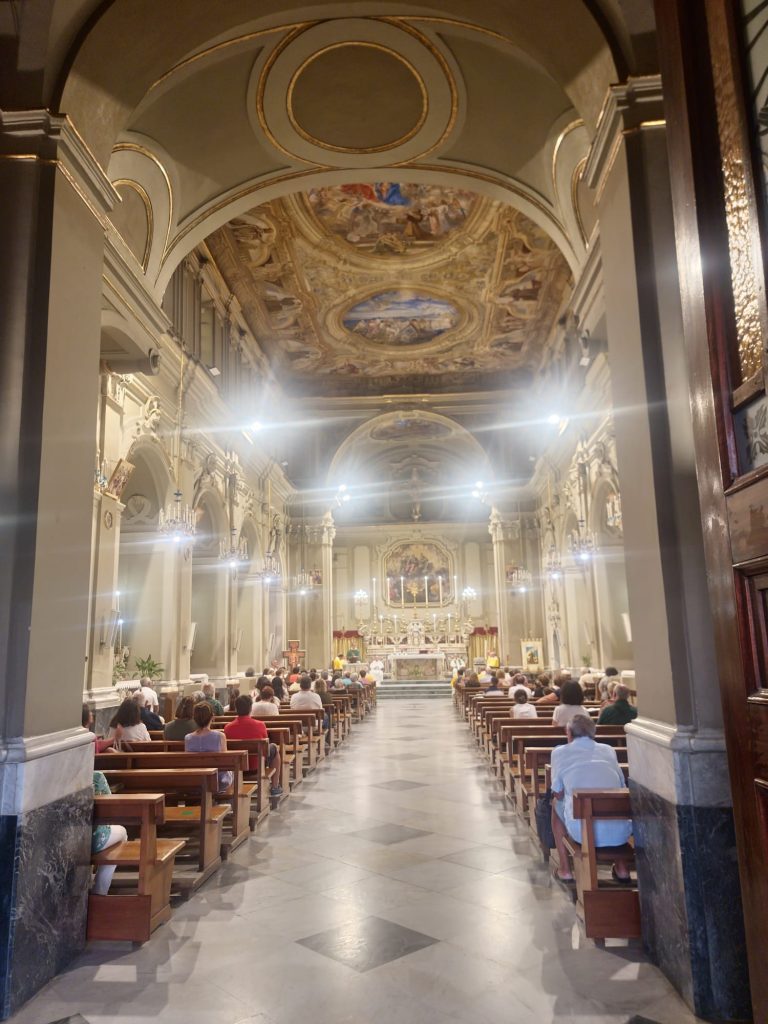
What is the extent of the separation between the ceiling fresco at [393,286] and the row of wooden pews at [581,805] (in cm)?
882

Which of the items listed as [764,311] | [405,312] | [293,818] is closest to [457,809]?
[293,818]

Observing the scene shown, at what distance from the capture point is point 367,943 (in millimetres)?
3668

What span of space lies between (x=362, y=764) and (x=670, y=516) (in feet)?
23.7

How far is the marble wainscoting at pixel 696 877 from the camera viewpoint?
2.90 meters

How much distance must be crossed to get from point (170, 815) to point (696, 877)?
3493 mm

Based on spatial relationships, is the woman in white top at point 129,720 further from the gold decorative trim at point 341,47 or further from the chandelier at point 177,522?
the gold decorative trim at point 341,47

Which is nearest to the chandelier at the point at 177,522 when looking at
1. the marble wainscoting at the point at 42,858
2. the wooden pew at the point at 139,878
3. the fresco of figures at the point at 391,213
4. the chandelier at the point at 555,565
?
the fresco of figures at the point at 391,213

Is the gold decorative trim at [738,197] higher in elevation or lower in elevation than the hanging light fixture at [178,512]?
lower

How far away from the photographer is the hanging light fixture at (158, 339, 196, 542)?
10617 mm

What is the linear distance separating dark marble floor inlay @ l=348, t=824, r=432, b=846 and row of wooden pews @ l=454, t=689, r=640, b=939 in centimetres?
93

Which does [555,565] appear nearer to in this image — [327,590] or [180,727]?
[327,590]

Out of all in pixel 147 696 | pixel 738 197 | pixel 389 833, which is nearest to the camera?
pixel 738 197

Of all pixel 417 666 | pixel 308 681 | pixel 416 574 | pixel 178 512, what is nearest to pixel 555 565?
pixel 308 681

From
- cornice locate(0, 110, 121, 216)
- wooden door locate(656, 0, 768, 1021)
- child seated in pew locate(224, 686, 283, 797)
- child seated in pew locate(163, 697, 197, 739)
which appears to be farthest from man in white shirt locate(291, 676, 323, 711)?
wooden door locate(656, 0, 768, 1021)
